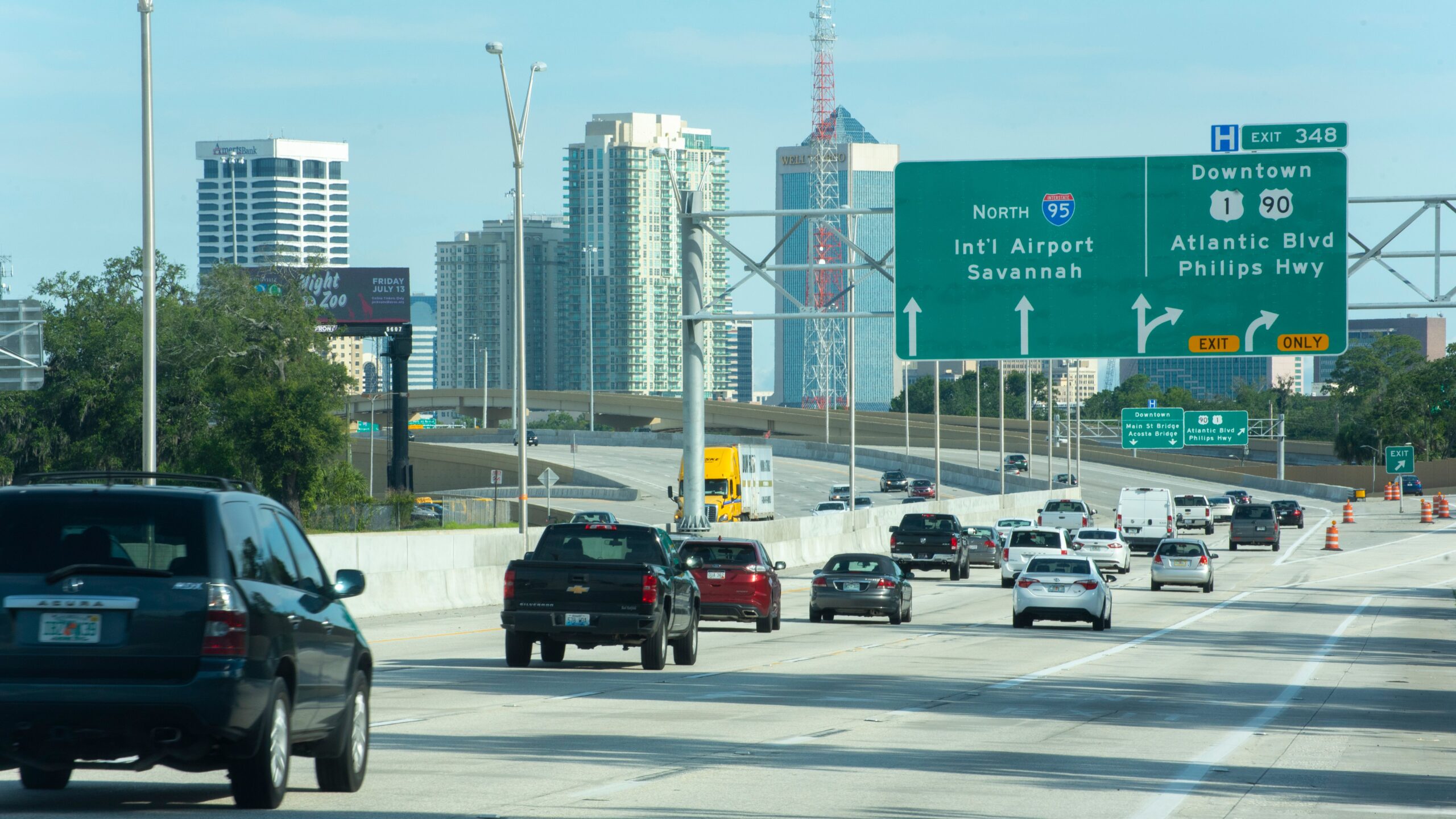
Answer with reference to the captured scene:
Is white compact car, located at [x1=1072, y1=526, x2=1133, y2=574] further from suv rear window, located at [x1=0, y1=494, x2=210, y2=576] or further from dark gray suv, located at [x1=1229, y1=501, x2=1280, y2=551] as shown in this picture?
suv rear window, located at [x1=0, y1=494, x2=210, y2=576]

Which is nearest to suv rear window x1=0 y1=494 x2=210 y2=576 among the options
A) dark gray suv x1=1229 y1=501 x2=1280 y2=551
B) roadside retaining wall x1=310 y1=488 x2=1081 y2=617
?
roadside retaining wall x1=310 y1=488 x2=1081 y2=617

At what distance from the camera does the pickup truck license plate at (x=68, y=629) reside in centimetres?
832

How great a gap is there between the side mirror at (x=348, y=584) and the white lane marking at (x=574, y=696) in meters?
6.97

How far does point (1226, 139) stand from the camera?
1320 inches

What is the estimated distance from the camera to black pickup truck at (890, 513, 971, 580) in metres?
50.2

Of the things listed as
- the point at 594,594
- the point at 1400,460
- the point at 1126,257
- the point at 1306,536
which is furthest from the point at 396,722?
the point at 1400,460

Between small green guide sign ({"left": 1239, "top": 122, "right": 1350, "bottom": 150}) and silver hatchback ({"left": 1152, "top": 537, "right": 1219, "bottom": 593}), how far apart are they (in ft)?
48.6

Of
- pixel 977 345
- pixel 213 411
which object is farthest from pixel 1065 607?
pixel 213 411

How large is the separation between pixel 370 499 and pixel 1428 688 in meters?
53.9

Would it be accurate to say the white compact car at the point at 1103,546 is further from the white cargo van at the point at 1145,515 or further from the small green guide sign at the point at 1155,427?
the small green guide sign at the point at 1155,427

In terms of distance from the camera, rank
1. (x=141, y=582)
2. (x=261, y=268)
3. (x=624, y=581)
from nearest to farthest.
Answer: (x=141, y=582) → (x=624, y=581) → (x=261, y=268)

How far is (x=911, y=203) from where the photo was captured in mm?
34125

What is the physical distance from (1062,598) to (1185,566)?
15640 millimetres

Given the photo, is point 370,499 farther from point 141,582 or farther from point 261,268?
point 141,582
